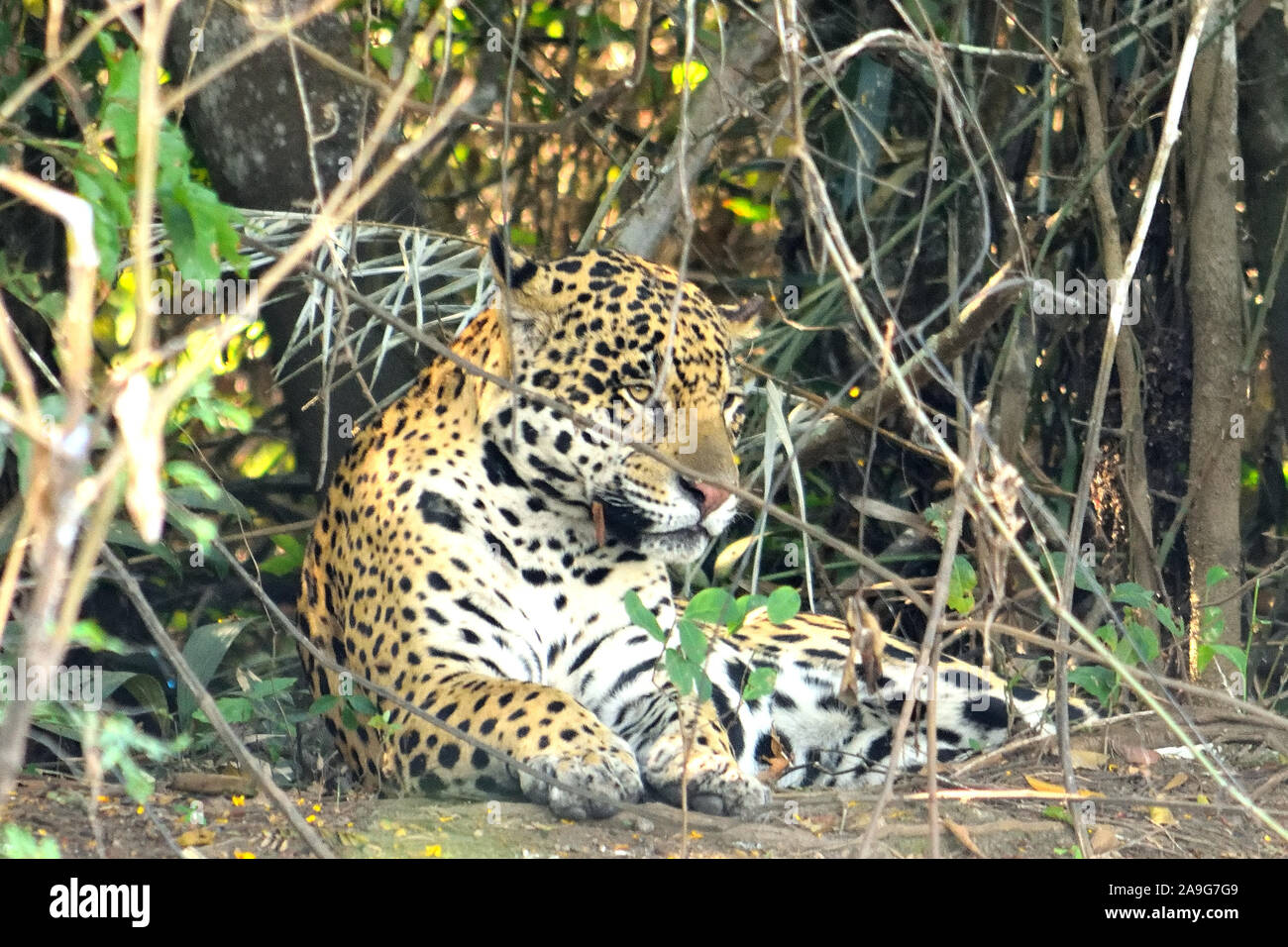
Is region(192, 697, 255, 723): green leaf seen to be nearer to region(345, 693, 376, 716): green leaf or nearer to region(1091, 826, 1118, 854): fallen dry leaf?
region(345, 693, 376, 716): green leaf

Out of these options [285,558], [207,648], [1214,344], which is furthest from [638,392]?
[285,558]

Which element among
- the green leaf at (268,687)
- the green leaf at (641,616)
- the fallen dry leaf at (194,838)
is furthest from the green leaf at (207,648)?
the green leaf at (641,616)

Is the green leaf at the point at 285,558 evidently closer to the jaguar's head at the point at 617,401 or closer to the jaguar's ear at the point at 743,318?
the jaguar's head at the point at 617,401

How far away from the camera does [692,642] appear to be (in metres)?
3.62

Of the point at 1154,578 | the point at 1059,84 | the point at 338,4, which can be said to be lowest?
the point at 1154,578

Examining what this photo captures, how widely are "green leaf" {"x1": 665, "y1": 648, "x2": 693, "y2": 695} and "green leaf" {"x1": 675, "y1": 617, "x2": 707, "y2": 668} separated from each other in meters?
0.03

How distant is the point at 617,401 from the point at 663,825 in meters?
1.29

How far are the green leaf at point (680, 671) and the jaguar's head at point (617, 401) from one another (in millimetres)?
799

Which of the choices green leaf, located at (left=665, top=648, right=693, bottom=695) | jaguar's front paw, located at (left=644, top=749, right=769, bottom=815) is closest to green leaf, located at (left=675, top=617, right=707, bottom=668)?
green leaf, located at (left=665, top=648, right=693, bottom=695)

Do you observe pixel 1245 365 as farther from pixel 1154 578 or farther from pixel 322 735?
pixel 322 735

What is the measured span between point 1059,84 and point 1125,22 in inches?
15.1

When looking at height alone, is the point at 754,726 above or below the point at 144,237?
below

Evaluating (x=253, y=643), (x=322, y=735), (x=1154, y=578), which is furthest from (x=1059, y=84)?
(x=253, y=643)

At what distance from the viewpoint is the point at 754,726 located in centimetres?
514
